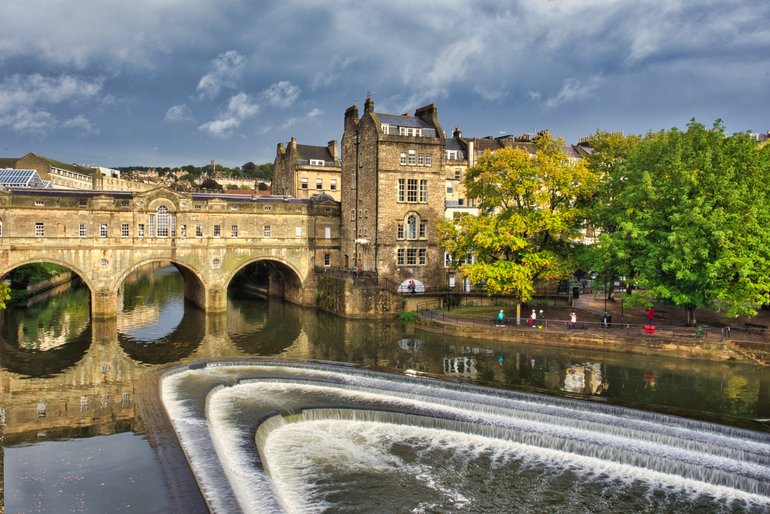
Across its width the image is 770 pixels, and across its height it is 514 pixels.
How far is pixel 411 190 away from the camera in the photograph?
175 feet

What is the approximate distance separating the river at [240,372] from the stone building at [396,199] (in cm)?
708

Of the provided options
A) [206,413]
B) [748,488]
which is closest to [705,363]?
[748,488]

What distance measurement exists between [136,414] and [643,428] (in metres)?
21.1

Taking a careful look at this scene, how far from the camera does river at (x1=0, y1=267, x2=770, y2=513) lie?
1870 centimetres

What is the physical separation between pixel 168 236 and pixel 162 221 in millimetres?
1395

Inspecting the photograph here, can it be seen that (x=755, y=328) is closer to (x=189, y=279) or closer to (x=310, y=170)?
(x=189, y=279)

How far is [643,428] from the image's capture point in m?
23.8

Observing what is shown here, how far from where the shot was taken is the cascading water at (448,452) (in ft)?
60.4

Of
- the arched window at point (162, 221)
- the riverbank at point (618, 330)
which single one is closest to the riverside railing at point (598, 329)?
the riverbank at point (618, 330)

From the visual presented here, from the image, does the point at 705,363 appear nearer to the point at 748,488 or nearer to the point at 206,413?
the point at 748,488

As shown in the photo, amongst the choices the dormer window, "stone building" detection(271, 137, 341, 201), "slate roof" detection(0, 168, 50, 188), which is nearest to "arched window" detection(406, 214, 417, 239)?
the dormer window

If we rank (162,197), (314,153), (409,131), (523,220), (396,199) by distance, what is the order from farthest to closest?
(314,153) < (409,131) < (396,199) < (162,197) < (523,220)

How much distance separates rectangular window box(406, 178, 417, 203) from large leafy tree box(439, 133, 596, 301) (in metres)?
8.26

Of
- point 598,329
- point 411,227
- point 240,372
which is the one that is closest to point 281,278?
point 411,227
